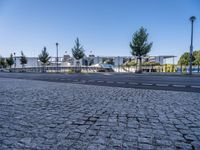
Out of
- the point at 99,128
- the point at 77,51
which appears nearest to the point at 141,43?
the point at 77,51

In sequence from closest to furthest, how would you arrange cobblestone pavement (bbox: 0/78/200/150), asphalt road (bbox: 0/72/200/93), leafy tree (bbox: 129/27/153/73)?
cobblestone pavement (bbox: 0/78/200/150)
asphalt road (bbox: 0/72/200/93)
leafy tree (bbox: 129/27/153/73)

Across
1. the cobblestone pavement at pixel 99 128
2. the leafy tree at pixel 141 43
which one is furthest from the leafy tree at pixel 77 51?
the cobblestone pavement at pixel 99 128

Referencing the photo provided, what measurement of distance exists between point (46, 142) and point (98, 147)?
2.77 ft

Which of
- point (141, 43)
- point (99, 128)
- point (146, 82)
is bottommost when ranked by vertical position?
point (99, 128)

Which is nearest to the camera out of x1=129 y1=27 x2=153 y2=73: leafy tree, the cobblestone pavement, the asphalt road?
the cobblestone pavement

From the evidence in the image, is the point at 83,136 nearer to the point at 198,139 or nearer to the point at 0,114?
the point at 198,139

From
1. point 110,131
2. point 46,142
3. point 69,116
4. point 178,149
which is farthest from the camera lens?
point 69,116

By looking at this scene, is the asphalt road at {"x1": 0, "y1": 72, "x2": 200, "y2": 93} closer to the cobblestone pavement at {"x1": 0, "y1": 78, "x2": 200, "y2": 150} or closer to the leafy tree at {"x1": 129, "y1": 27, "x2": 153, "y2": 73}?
the cobblestone pavement at {"x1": 0, "y1": 78, "x2": 200, "y2": 150}

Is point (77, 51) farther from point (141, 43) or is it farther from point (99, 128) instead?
point (99, 128)

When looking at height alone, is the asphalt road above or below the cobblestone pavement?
above

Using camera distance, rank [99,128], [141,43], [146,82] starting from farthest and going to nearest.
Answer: [141,43], [146,82], [99,128]

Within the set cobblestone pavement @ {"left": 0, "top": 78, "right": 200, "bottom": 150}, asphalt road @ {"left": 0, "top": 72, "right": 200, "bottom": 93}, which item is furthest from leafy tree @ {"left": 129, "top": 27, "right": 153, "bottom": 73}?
cobblestone pavement @ {"left": 0, "top": 78, "right": 200, "bottom": 150}

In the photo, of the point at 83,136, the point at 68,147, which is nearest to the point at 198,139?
the point at 83,136

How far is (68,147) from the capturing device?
2727 mm
